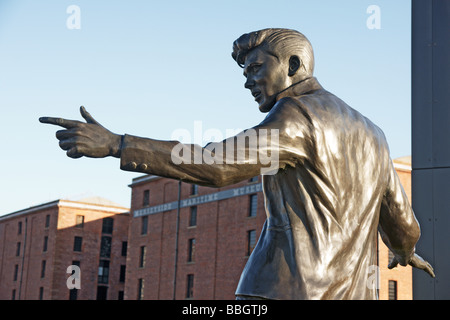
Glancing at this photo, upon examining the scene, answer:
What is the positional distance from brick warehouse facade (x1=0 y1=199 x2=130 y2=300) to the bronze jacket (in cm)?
6762

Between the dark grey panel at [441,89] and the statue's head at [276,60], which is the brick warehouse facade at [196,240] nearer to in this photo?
the dark grey panel at [441,89]

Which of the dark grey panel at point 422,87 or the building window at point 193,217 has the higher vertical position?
the building window at point 193,217

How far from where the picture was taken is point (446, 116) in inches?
245

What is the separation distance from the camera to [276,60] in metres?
2.95

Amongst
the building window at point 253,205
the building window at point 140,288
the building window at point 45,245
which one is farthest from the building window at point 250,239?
the building window at point 45,245

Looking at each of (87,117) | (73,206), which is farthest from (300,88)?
(73,206)

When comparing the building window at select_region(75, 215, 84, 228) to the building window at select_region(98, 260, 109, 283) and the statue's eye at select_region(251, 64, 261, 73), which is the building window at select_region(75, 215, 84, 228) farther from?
the statue's eye at select_region(251, 64, 261, 73)

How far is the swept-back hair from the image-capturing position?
2.93m

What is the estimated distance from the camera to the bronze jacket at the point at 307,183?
246 centimetres

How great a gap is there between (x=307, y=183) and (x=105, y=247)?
71046 millimetres

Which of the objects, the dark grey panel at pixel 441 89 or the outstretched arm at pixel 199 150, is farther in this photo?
the dark grey panel at pixel 441 89

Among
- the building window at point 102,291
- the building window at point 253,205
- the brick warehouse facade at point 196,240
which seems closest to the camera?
the brick warehouse facade at point 196,240

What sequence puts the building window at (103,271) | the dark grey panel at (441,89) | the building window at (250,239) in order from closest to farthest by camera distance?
the dark grey panel at (441,89) → the building window at (250,239) → the building window at (103,271)

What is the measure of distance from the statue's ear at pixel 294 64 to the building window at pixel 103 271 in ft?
232
